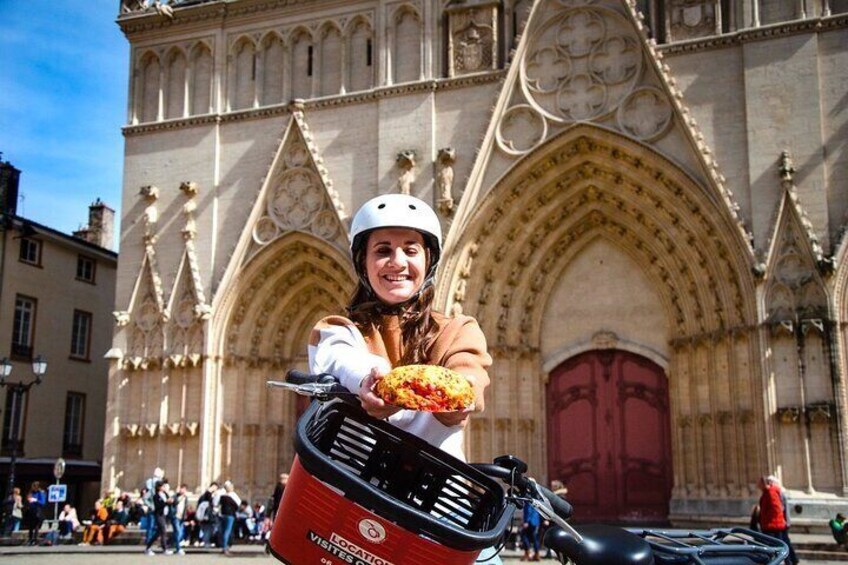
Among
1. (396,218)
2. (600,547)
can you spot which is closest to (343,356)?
(396,218)

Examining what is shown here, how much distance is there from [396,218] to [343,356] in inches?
18.7

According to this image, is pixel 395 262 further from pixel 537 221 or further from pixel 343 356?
pixel 537 221

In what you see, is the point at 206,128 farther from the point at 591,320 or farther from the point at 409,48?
the point at 591,320

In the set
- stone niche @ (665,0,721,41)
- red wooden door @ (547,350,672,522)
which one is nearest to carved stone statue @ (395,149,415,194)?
red wooden door @ (547,350,672,522)

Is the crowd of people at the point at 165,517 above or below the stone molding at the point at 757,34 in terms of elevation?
below

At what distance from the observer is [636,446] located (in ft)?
65.4

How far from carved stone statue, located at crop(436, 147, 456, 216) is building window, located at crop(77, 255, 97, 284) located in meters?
16.1

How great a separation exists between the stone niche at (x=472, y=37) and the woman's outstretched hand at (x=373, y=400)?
18872mm

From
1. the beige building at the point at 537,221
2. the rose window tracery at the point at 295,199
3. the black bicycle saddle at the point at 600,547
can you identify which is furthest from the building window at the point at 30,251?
the black bicycle saddle at the point at 600,547

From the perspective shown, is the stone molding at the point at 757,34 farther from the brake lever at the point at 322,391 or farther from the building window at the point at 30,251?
the building window at the point at 30,251

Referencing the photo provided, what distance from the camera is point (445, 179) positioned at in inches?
793

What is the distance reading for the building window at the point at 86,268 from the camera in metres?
31.6

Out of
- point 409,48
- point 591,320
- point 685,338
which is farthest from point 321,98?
point 685,338

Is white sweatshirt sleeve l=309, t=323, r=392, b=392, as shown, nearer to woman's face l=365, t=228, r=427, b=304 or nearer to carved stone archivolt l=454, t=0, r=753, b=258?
woman's face l=365, t=228, r=427, b=304
